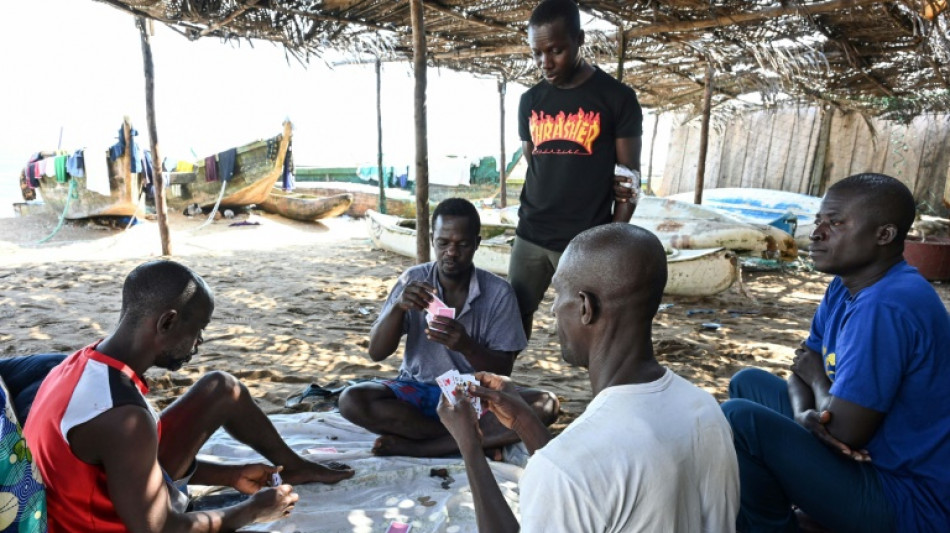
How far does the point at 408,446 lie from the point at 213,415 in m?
1.00

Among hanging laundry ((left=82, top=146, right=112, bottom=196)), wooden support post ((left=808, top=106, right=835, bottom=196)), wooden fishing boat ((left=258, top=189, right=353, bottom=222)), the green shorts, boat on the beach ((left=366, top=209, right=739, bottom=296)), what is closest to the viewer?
the green shorts

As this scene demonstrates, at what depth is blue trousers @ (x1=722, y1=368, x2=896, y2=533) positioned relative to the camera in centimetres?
180

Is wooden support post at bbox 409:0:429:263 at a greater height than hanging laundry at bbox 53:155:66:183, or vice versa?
wooden support post at bbox 409:0:429:263

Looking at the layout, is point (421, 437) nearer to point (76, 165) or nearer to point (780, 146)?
point (76, 165)

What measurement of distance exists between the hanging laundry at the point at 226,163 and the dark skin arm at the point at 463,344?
11.8 m

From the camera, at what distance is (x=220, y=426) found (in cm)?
243

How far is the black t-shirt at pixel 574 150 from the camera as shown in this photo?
3127 millimetres

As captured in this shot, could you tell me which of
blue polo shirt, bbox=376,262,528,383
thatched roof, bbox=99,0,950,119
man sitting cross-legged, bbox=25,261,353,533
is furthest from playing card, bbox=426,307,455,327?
thatched roof, bbox=99,0,950,119

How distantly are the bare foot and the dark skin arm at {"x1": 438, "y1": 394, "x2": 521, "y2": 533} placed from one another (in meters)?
1.07

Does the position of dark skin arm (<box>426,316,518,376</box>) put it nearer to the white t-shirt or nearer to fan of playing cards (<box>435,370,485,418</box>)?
fan of playing cards (<box>435,370,485,418</box>)

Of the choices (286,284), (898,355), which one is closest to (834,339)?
(898,355)

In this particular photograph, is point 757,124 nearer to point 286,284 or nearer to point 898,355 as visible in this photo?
point 286,284

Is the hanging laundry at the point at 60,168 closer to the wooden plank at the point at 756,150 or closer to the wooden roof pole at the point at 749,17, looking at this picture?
the wooden roof pole at the point at 749,17

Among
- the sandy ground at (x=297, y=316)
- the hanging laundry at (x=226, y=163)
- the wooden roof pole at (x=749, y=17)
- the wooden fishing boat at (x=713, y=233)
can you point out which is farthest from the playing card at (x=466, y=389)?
the hanging laundry at (x=226, y=163)
